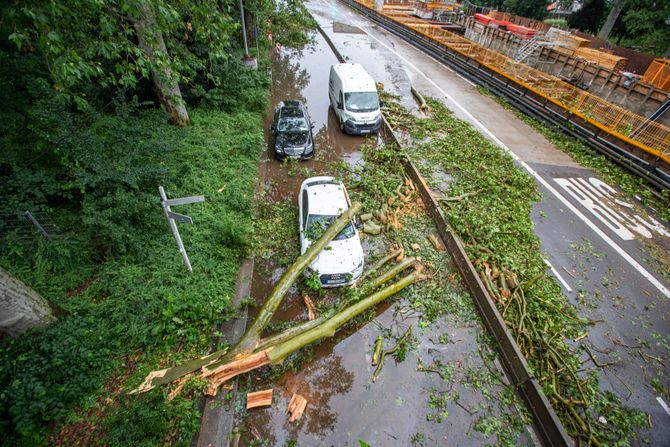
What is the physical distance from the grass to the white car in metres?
1.74

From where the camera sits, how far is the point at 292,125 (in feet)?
38.2

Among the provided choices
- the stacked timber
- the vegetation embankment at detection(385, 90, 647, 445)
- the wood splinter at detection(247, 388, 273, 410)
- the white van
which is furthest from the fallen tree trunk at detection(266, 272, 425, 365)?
the stacked timber

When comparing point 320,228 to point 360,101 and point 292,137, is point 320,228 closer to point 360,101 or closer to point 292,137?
point 292,137

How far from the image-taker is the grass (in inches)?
170

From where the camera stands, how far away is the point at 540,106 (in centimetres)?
1603

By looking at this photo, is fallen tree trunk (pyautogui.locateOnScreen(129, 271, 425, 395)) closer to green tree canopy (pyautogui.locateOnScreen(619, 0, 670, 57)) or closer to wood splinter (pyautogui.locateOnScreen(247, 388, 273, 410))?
wood splinter (pyautogui.locateOnScreen(247, 388, 273, 410))

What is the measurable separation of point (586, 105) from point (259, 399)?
19.4 metres

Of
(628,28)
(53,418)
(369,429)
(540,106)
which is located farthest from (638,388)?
(628,28)

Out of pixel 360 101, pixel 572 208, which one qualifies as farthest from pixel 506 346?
pixel 360 101

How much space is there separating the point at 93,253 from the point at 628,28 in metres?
41.1

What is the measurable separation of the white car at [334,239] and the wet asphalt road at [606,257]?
564cm

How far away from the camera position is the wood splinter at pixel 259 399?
17.9ft

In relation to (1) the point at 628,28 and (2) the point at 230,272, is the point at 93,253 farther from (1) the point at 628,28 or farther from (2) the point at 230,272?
(1) the point at 628,28

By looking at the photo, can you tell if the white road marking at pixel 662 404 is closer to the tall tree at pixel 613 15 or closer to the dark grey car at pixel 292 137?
the dark grey car at pixel 292 137
